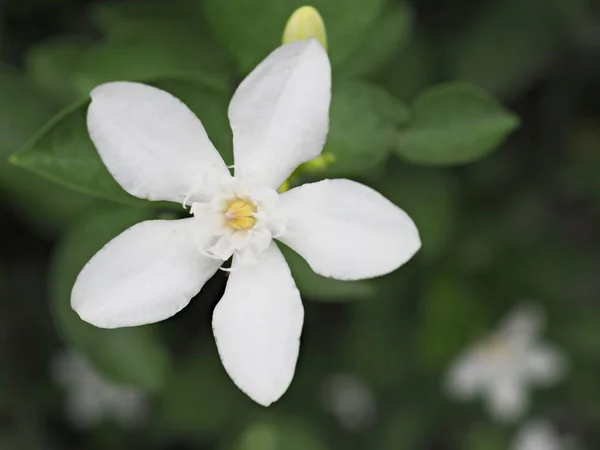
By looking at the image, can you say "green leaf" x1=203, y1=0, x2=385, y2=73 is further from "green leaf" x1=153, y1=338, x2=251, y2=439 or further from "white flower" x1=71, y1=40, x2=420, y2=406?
"green leaf" x1=153, y1=338, x2=251, y2=439

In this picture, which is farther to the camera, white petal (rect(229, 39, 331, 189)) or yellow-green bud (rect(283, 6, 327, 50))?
yellow-green bud (rect(283, 6, 327, 50))

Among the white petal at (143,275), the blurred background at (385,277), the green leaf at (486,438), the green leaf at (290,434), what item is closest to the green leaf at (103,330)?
the blurred background at (385,277)

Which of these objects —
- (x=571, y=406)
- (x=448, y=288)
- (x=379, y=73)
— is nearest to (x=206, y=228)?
(x=379, y=73)

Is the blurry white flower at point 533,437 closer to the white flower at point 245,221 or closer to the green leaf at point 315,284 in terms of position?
the green leaf at point 315,284

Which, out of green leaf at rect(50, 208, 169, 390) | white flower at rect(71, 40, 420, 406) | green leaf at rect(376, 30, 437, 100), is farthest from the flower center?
green leaf at rect(376, 30, 437, 100)

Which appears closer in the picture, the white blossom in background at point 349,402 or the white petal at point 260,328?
the white petal at point 260,328

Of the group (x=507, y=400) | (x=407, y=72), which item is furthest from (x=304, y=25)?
(x=507, y=400)
